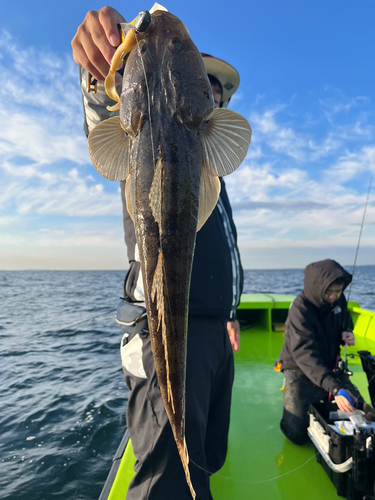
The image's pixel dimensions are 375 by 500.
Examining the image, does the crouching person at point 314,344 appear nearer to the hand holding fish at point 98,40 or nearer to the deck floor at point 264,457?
the deck floor at point 264,457

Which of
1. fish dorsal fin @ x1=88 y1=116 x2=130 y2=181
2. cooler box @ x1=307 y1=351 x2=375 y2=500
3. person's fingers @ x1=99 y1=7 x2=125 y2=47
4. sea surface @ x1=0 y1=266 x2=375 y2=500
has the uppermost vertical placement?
person's fingers @ x1=99 y1=7 x2=125 y2=47

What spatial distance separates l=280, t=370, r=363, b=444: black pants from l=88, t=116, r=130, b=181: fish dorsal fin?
416 centimetres

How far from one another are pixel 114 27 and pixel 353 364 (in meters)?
7.47

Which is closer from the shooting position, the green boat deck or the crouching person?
the green boat deck

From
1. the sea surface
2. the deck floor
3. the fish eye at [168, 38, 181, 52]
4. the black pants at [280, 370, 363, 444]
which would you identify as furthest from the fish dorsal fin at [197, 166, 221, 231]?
the black pants at [280, 370, 363, 444]

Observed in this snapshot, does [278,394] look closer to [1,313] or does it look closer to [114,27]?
[114,27]

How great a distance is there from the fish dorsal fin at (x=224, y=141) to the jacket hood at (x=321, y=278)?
3.93m

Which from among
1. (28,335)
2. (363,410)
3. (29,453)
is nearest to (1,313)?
(28,335)

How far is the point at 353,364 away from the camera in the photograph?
6.93 meters

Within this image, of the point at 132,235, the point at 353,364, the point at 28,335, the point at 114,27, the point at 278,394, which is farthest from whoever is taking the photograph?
the point at 28,335

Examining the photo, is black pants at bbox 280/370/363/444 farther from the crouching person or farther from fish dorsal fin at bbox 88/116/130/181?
fish dorsal fin at bbox 88/116/130/181

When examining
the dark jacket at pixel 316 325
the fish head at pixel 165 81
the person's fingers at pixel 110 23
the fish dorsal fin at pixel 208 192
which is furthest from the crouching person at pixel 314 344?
the person's fingers at pixel 110 23

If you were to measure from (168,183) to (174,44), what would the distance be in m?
0.61

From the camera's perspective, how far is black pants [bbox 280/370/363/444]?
4.25 m
